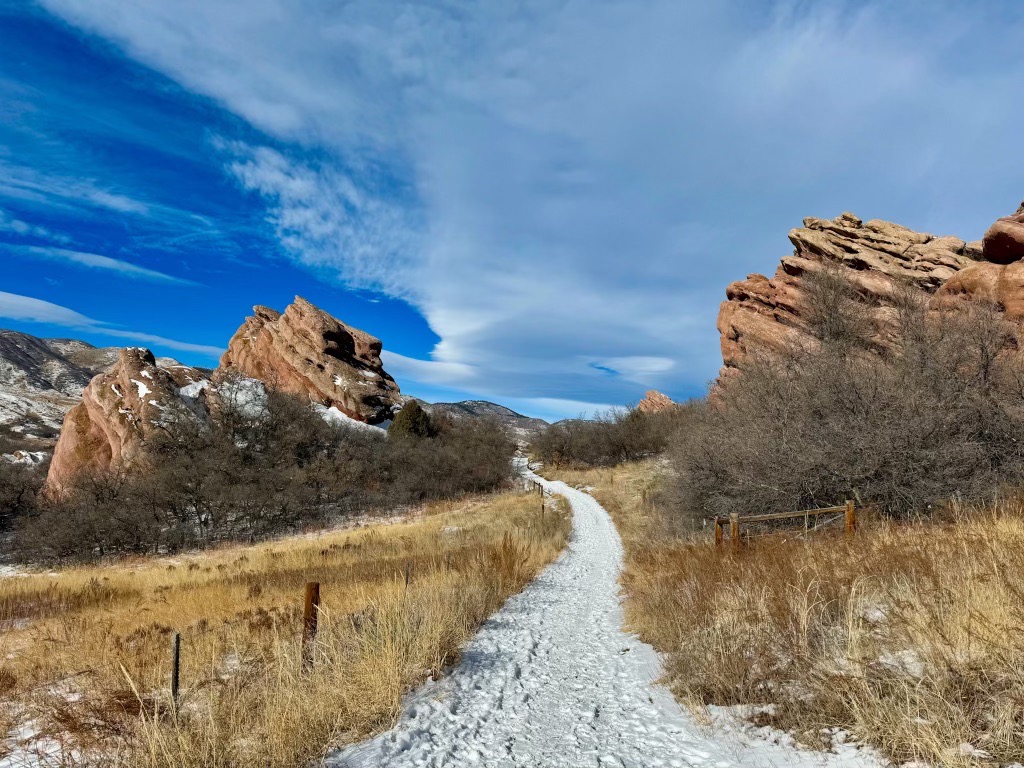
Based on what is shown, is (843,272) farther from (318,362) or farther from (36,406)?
(36,406)

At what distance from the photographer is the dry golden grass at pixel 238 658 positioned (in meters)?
3.81

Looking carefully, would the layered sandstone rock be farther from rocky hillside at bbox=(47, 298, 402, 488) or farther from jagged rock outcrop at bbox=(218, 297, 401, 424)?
jagged rock outcrop at bbox=(218, 297, 401, 424)

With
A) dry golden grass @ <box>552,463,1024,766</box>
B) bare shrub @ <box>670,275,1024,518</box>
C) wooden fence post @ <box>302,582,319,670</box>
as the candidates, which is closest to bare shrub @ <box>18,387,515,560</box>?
bare shrub @ <box>670,275,1024,518</box>

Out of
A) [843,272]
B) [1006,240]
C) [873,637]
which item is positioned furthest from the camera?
[843,272]

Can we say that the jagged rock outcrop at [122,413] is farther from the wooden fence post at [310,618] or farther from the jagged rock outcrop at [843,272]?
the jagged rock outcrop at [843,272]

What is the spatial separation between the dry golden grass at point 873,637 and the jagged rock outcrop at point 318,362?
46615 millimetres

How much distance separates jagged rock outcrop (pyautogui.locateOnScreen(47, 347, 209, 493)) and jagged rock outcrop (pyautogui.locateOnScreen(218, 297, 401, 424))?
1051 cm

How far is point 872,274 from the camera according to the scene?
29453 millimetres

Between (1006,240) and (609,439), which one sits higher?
(1006,240)

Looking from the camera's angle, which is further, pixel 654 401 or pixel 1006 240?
pixel 654 401

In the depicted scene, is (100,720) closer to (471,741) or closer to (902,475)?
(471,741)

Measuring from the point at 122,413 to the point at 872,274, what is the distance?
160 ft

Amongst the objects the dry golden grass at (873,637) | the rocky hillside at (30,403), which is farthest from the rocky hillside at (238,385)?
the dry golden grass at (873,637)

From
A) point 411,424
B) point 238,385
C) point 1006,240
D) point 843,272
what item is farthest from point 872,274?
point 238,385
